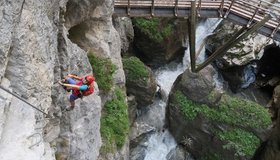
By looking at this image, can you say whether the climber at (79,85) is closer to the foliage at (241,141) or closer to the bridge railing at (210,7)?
the bridge railing at (210,7)

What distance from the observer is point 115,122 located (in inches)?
477

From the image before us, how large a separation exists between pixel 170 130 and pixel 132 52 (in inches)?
164

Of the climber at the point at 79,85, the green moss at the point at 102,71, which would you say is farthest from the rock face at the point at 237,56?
the climber at the point at 79,85

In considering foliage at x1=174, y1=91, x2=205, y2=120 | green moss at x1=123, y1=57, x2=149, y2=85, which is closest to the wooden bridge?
green moss at x1=123, y1=57, x2=149, y2=85

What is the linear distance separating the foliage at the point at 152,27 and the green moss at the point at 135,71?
2070mm

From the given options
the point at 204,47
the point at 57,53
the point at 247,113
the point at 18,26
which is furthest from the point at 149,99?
the point at 18,26

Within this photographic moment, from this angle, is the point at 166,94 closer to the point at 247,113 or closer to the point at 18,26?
the point at 247,113

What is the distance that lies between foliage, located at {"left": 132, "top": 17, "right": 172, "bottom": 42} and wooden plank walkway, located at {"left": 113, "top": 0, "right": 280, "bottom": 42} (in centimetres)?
229

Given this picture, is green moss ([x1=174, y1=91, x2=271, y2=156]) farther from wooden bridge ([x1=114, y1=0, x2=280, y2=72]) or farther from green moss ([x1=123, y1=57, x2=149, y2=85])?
wooden bridge ([x1=114, y1=0, x2=280, y2=72])

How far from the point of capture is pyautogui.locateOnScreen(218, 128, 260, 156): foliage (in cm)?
1539

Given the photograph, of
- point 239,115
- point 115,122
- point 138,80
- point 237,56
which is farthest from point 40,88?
point 237,56

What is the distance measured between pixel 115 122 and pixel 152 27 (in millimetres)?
6642

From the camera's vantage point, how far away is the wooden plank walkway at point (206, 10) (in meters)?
14.9

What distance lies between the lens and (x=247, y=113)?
15.8m
